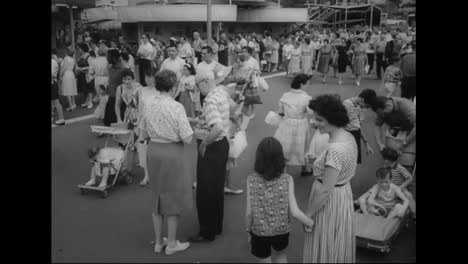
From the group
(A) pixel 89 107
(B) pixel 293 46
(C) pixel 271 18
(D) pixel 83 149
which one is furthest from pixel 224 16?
(D) pixel 83 149

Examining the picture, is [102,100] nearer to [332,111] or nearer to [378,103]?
[378,103]

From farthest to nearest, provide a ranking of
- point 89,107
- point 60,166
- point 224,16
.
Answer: point 224,16, point 89,107, point 60,166

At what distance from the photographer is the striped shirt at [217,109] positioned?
5355 mm

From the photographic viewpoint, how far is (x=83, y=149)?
989 centimetres

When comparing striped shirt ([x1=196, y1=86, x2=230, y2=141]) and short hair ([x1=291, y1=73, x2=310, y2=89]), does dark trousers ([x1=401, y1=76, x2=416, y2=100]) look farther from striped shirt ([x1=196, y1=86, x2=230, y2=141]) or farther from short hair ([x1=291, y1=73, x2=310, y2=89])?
striped shirt ([x1=196, y1=86, x2=230, y2=141])

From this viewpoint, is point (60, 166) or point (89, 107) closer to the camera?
point (60, 166)

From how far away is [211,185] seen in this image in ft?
18.4

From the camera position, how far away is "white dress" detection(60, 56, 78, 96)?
12961 mm

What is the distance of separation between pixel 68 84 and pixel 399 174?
31.0ft

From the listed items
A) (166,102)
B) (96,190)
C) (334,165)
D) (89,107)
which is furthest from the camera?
(89,107)

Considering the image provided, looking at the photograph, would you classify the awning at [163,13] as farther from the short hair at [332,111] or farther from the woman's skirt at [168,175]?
the short hair at [332,111]

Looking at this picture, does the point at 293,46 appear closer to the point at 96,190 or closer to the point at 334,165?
the point at 96,190

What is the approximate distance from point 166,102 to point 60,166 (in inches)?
178
